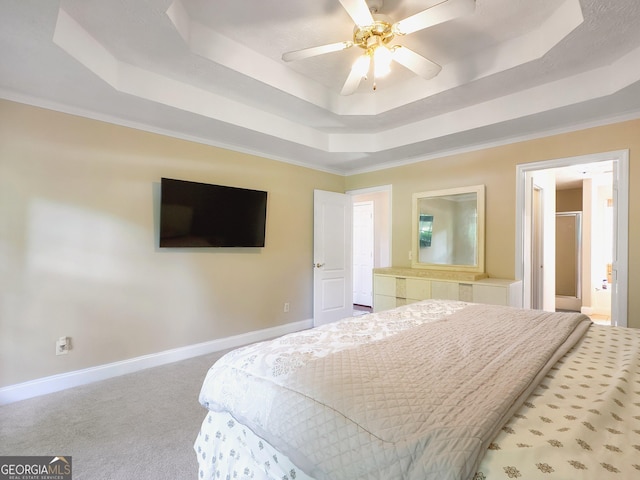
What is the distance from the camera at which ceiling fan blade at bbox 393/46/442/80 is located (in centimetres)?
203

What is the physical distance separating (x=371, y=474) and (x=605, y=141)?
360 centimetres

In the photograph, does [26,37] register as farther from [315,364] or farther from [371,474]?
[371,474]

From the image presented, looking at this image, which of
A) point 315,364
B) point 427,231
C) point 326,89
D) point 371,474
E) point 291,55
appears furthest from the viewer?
point 427,231

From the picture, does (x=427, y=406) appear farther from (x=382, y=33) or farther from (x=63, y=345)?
(x=63, y=345)

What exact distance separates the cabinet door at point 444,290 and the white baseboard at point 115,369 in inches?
81.9

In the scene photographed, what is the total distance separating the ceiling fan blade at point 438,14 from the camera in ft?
5.17

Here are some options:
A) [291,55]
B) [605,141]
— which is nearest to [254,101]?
[291,55]

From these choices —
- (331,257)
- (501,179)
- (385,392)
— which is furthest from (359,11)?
(331,257)

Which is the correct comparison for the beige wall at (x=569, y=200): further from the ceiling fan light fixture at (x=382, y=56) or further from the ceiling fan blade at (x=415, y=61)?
the ceiling fan light fixture at (x=382, y=56)

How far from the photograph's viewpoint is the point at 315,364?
1153 millimetres

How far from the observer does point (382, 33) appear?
1974 millimetres

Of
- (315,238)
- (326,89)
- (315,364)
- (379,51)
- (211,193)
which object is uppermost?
(326,89)

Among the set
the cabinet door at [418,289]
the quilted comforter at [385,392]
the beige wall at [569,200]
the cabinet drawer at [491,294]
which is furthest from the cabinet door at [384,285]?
the beige wall at [569,200]

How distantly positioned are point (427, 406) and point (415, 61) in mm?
2102
